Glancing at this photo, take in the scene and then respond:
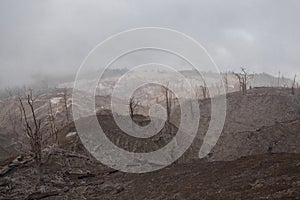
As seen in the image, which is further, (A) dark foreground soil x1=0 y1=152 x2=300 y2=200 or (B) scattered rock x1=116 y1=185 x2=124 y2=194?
(B) scattered rock x1=116 y1=185 x2=124 y2=194

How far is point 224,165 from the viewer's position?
42.8 m

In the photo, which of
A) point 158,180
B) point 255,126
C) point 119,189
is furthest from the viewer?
point 255,126

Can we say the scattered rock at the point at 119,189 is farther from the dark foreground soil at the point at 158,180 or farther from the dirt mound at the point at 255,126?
the dirt mound at the point at 255,126

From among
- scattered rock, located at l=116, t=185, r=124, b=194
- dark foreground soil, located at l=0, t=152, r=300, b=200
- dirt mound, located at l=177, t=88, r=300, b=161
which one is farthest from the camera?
dirt mound, located at l=177, t=88, r=300, b=161

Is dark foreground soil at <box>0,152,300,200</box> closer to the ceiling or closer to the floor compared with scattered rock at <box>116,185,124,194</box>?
closer to the ceiling

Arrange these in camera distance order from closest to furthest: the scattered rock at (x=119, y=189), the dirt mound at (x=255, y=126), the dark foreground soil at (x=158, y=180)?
1. the dark foreground soil at (x=158, y=180)
2. the scattered rock at (x=119, y=189)
3. the dirt mound at (x=255, y=126)

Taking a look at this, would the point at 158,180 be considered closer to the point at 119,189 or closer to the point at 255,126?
the point at 119,189

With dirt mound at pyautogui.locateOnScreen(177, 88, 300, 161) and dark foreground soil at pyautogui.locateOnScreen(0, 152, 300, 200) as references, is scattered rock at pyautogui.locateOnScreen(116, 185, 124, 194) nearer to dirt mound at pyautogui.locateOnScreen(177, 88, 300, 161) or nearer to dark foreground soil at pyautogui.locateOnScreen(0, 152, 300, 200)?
dark foreground soil at pyautogui.locateOnScreen(0, 152, 300, 200)

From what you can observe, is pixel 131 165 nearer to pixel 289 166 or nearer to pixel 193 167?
pixel 193 167

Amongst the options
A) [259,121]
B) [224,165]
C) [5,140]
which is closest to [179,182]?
[224,165]

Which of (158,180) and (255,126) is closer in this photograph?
(158,180)

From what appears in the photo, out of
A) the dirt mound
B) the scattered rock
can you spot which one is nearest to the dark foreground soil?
the scattered rock

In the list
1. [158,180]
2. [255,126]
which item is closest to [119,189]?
[158,180]

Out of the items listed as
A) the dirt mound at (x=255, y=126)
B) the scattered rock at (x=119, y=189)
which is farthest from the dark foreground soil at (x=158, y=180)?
the dirt mound at (x=255, y=126)
